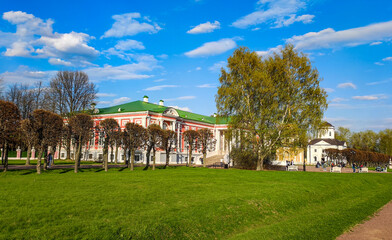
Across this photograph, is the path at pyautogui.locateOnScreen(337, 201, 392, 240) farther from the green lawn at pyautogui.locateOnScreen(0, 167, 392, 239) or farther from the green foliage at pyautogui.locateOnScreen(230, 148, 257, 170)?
the green foliage at pyautogui.locateOnScreen(230, 148, 257, 170)

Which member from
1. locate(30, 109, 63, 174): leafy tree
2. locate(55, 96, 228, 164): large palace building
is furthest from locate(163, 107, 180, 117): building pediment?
locate(30, 109, 63, 174): leafy tree

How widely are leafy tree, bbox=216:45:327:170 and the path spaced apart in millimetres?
20690

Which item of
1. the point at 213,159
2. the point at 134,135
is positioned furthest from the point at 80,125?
the point at 213,159

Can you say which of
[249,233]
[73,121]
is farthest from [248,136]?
[249,233]

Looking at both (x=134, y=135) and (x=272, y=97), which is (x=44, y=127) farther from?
(x=272, y=97)

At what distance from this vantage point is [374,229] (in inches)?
467

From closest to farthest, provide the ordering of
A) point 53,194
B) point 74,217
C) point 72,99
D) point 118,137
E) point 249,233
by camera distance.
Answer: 1. point 74,217
2. point 249,233
3. point 53,194
4. point 118,137
5. point 72,99

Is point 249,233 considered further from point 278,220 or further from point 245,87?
point 245,87

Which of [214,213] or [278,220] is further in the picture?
[278,220]

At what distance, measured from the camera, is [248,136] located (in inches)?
1437

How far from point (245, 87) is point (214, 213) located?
25793mm

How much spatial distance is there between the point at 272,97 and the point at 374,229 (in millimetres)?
24761

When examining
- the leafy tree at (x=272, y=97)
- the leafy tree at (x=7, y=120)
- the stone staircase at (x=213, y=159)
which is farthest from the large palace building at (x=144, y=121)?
the leafy tree at (x=7, y=120)

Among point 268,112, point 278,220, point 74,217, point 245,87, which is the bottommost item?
point 278,220
